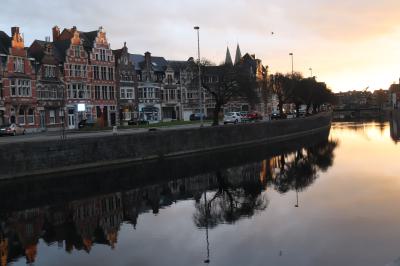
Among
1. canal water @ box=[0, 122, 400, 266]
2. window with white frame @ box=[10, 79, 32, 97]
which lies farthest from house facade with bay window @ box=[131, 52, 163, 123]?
canal water @ box=[0, 122, 400, 266]

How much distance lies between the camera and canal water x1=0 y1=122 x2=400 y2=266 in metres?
20.2

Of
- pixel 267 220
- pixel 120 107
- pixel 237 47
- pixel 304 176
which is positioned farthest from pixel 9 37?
pixel 237 47

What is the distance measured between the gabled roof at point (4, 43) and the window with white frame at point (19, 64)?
1940 millimetres

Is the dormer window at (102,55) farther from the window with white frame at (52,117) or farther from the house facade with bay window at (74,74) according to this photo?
the window with white frame at (52,117)

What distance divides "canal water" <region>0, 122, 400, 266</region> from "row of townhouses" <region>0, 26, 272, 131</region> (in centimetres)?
2756

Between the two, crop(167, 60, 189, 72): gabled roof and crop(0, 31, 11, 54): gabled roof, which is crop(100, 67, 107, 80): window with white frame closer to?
crop(0, 31, 11, 54): gabled roof

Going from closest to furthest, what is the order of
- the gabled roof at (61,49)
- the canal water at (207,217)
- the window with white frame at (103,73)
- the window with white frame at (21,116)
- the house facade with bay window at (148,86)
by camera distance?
the canal water at (207,217) < the window with white frame at (21,116) < the gabled roof at (61,49) < the window with white frame at (103,73) < the house facade with bay window at (148,86)

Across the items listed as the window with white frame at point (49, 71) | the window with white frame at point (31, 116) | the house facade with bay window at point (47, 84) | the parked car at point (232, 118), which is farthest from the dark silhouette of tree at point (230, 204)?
the window with white frame at point (49, 71)

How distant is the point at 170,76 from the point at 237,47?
72808 mm

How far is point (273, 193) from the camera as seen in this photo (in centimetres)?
3384

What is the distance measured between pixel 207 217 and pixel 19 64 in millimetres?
56955

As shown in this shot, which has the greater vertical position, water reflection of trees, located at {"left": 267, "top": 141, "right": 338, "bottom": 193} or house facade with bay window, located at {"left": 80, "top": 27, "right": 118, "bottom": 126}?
house facade with bay window, located at {"left": 80, "top": 27, "right": 118, "bottom": 126}

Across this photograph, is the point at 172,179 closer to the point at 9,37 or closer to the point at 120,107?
the point at 9,37

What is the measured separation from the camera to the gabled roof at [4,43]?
237 ft
